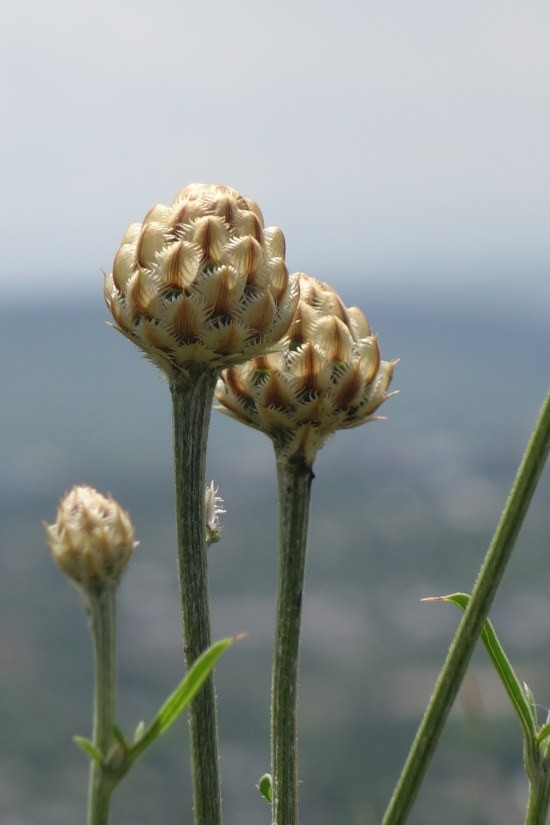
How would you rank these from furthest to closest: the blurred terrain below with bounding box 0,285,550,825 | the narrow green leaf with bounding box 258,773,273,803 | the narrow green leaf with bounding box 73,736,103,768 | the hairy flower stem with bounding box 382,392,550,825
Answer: the blurred terrain below with bounding box 0,285,550,825 → the narrow green leaf with bounding box 258,773,273,803 → the hairy flower stem with bounding box 382,392,550,825 → the narrow green leaf with bounding box 73,736,103,768

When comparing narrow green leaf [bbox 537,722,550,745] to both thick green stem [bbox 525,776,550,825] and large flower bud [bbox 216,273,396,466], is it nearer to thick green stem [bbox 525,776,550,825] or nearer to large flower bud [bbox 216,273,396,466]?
thick green stem [bbox 525,776,550,825]

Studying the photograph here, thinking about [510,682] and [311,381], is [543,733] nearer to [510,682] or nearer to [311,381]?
[510,682]

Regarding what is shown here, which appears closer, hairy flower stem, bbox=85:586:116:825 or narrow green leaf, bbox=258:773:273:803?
hairy flower stem, bbox=85:586:116:825

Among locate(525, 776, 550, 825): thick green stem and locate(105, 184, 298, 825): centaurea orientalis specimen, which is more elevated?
locate(105, 184, 298, 825): centaurea orientalis specimen

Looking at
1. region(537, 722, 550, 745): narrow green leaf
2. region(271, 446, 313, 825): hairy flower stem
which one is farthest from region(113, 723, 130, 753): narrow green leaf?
region(537, 722, 550, 745): narrow green leaf

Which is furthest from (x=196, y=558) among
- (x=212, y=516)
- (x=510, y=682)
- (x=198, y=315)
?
(x=510, y=682)

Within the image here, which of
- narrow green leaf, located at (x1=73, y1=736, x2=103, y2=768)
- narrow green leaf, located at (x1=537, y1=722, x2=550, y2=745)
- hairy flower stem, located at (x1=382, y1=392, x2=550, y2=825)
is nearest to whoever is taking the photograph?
narrow green leaf, located at (x1=73, y1=736, x2=103, y2=768)

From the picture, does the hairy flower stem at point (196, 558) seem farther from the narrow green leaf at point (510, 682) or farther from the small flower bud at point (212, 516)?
the narrow green leaf at point (510, 682)

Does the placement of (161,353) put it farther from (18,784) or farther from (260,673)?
(260,673)
